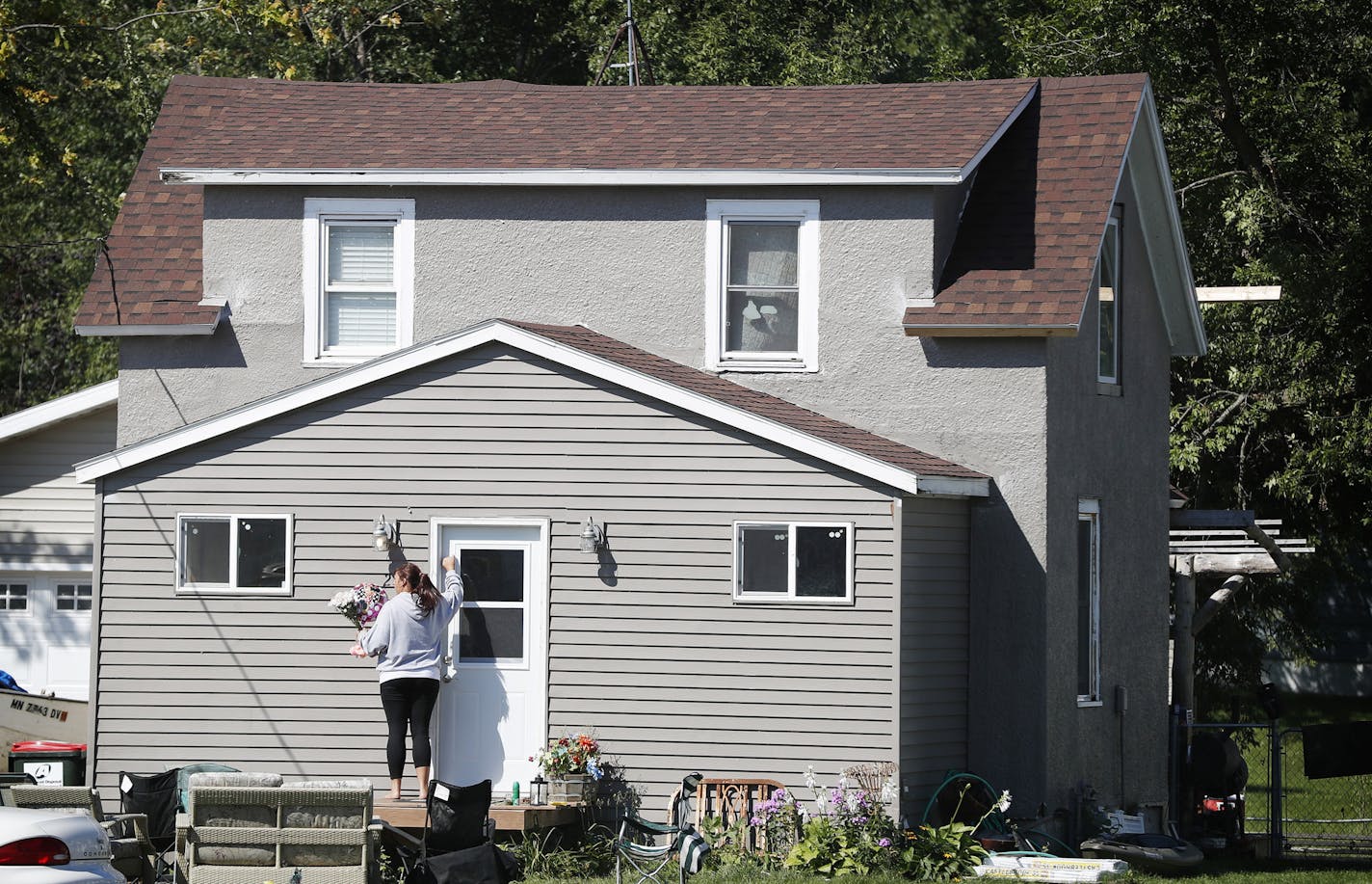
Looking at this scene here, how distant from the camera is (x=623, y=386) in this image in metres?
14.9

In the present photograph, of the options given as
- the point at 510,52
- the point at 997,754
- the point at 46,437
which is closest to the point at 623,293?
the point at 997,754

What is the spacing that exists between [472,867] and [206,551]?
4.00m

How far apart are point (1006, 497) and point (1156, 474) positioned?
12.2 feet

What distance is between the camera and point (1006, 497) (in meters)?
16.3

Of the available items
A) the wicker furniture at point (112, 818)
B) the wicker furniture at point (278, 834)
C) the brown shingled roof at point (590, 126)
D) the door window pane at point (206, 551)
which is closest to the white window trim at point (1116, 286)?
the brown shingled roof at point (590, 126)

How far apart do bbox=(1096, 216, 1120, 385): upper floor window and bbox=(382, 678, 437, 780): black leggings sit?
715 cm

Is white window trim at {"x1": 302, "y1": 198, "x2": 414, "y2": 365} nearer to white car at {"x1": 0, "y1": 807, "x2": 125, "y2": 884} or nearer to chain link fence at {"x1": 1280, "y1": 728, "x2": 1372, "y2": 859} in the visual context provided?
white car at {"x1": 0, "y1": 807, "x2": 125, "y2": 884}

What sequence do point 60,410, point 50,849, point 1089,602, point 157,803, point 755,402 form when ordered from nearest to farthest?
1. point 50,849
2. point 157,803
3. point 755,402
4. point 1089,602
5. point 60,410

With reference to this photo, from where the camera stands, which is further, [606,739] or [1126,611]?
[1126,611]

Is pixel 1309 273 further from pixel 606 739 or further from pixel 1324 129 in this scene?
pixel 606 739

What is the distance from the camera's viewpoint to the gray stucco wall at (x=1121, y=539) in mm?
16609

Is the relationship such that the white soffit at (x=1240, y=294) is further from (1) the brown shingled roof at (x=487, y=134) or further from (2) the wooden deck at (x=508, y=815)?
(2) the wooden deck at (x=508, y=815)

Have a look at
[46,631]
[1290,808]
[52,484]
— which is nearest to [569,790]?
[52,484]

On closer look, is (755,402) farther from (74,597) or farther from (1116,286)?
(74,597)
